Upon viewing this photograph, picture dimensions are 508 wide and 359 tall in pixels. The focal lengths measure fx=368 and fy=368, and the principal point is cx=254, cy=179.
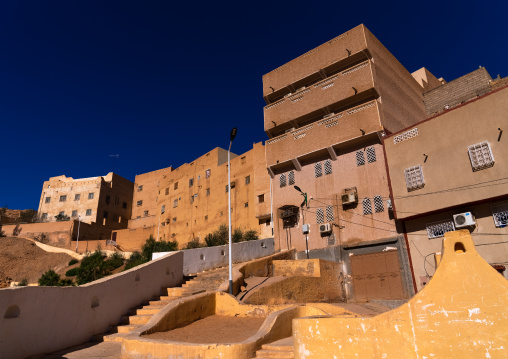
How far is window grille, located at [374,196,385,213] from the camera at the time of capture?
19.7 metres

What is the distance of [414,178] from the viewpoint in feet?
57.8

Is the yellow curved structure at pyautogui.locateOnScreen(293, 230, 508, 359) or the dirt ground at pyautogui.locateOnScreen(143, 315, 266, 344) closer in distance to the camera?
the yellow curved structure at pyautogui.locateOnScreen(293, 230, 508, 359)

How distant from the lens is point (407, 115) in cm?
2477

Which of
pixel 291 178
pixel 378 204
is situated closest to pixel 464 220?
pixel 378 204

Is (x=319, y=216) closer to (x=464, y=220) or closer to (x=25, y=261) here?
(x=464, y=220)

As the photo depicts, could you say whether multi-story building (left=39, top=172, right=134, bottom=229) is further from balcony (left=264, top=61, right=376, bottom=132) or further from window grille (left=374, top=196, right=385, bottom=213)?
window grille (left=374, top=196, right=385, bottom=213)

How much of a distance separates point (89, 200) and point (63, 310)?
2068 inches

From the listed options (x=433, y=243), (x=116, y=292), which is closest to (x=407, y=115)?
(x=433, y=243)

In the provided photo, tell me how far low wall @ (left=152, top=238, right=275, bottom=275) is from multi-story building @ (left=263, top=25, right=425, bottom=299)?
1.66m

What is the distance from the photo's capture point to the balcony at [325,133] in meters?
21.4

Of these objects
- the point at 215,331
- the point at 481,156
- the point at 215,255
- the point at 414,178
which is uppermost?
the point at 481,156

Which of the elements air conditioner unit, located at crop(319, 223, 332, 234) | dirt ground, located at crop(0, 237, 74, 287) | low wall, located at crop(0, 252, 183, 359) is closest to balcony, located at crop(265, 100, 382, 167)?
air conditioner unit, located at crop(319, 223, 332, 234)

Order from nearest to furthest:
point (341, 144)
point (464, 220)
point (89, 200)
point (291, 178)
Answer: point (464, 220), point (341, 144), point (291, 178), point (89, 200)

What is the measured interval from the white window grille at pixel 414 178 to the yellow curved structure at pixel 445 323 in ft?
44.3
